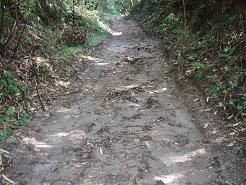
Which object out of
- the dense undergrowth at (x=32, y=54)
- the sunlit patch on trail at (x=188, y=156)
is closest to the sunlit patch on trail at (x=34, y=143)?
the dense undergrowth at (x=32, y=54)

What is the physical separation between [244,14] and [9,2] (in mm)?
5909

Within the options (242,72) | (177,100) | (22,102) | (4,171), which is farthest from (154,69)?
(4,171)

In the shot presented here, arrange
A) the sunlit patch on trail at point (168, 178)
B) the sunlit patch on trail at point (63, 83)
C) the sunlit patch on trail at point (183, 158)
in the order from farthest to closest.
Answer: the sunlit patch on trail at point (63, 83), the sunlit patch on trail at point (183, 158), the sunlit patch on trail at point (168, 178)

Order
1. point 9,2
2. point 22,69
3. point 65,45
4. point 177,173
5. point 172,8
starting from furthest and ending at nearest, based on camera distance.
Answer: point 172,8 → point 65,45 → point 9,2 → point 22,69 → point 177,173

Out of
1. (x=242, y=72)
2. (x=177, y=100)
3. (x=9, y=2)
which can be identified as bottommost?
(x=177, y=100)

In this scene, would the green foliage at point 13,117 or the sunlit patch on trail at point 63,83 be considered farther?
the sunlit patch on trail at point 63,83

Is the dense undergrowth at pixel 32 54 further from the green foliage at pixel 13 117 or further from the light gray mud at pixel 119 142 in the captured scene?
the light gray mud at pixel 119 142

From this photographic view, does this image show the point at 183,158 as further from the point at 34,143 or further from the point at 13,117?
the point at 13,117

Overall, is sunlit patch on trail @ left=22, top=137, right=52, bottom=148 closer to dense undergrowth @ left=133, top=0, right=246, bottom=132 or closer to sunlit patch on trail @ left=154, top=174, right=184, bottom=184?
sunlit patch on trail @ left=154, top=174, right=184, bottom=184

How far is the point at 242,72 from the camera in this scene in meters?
6.95

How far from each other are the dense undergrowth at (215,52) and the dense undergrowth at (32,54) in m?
3.03

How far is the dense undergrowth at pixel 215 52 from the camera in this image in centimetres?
658

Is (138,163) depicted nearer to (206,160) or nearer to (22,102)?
(206,160)

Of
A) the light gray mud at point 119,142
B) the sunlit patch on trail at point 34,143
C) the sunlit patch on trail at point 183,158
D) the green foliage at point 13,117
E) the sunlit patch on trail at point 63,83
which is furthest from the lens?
the sunlit patch on trail at point 63,83
